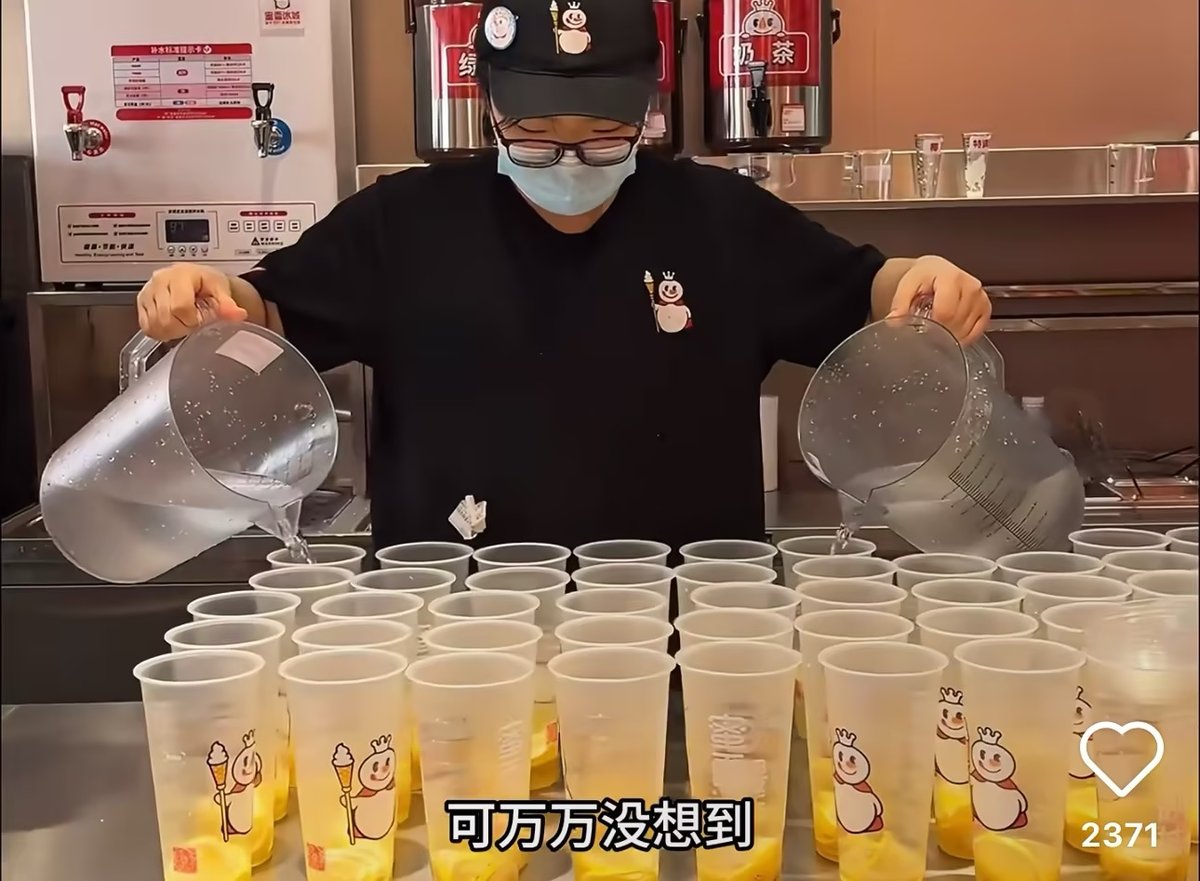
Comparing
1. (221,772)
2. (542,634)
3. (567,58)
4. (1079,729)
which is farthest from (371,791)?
(567,58)

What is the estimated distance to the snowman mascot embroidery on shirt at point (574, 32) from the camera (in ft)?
4.79

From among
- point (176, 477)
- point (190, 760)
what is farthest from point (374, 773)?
point (176, 477)

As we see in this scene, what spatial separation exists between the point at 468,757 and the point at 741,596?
37cm

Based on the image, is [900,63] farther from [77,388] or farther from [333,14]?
[77,388]

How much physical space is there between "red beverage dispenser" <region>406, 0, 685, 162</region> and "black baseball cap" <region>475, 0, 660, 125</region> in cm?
81

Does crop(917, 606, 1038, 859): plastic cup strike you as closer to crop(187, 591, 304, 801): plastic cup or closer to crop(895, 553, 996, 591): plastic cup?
crop(895, 553, 996, 591): plastic cup

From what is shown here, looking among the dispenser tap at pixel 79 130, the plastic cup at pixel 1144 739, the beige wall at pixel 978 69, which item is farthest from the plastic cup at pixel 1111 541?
the dispenser tap at pixel 79 130

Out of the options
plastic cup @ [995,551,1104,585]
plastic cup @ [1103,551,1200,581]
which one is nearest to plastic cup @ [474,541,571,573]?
plastic cup @ [995,551,1104,585]

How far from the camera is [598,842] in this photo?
95 centimetres

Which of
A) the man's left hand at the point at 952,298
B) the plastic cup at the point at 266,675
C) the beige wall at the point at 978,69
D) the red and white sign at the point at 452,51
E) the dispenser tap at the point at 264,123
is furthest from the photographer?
the beige wall at the point at 978,69

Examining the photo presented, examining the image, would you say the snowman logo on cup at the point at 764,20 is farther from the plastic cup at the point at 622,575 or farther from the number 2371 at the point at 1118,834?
the number 2371 at the point at 1118,834

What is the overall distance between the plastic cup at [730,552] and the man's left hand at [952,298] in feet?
1.02

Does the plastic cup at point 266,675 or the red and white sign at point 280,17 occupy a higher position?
the red and white sign at point 280,17

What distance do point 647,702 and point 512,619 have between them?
7.8 inches
